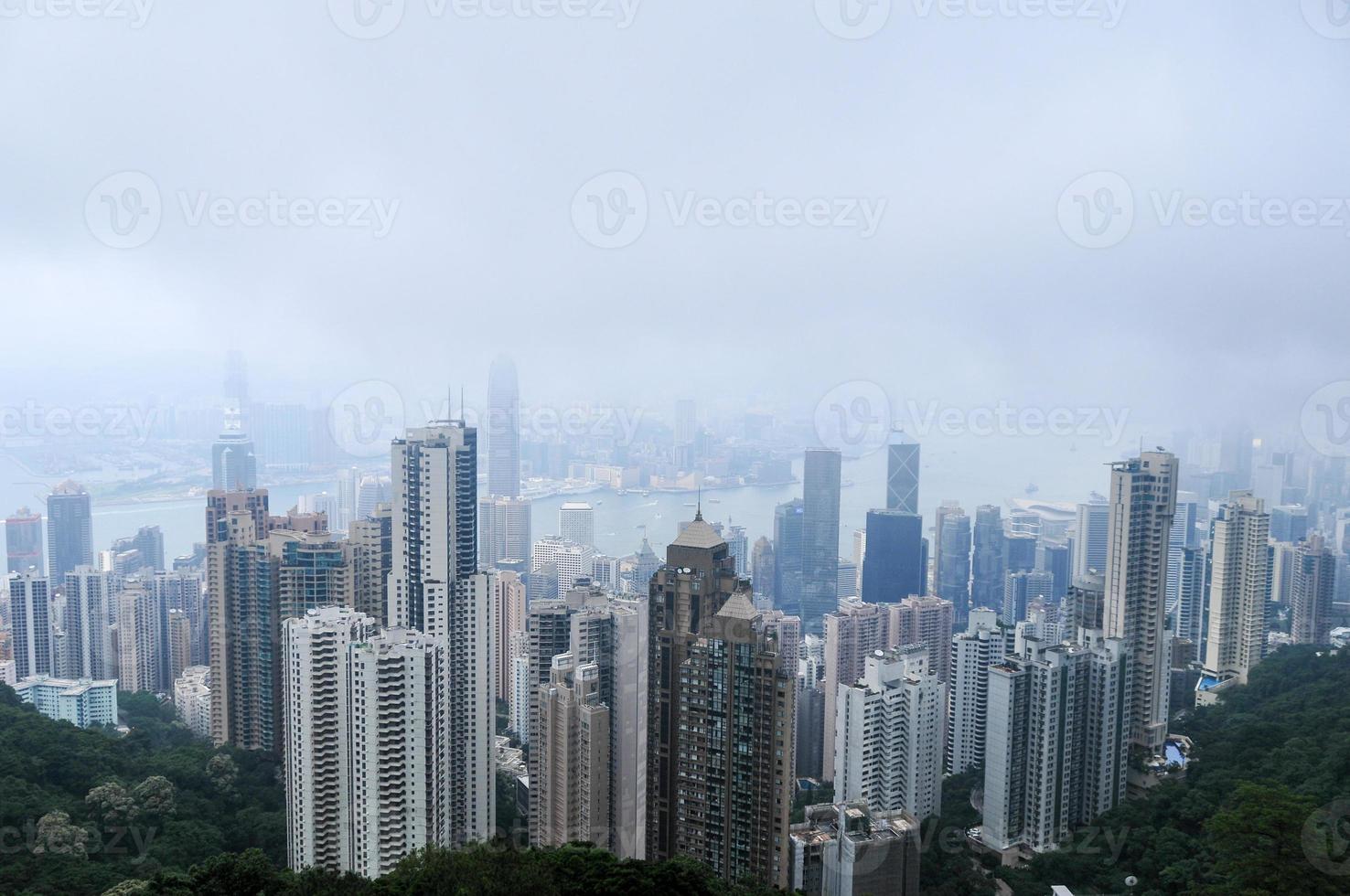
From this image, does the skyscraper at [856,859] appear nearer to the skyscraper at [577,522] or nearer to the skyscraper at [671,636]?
the skyscraper at [671,636]

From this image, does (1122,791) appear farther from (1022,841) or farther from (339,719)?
(339,719)

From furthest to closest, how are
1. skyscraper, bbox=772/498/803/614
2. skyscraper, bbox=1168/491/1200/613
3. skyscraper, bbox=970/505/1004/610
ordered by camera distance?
skyscraper, bbox=970/505/1004/610, skyscraper, bbox=772/498/803/614, skyscraper, bbox=1168/491/1200/613

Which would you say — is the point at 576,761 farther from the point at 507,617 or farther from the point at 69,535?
the point at 69,535

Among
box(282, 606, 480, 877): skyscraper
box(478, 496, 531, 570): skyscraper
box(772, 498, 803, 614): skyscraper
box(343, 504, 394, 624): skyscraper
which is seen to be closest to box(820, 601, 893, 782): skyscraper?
box(772, 498, 803, 614): skyscraper

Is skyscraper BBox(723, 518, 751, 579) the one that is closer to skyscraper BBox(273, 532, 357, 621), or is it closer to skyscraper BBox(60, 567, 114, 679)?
skyscraper BBox(273, 532, 357, 621)

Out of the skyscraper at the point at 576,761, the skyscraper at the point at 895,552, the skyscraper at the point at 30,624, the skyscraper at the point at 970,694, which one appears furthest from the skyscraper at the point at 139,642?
the skyscraper at the point at 970,694

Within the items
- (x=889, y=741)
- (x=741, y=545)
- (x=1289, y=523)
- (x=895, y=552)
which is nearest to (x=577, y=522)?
(x=741, y=545)
